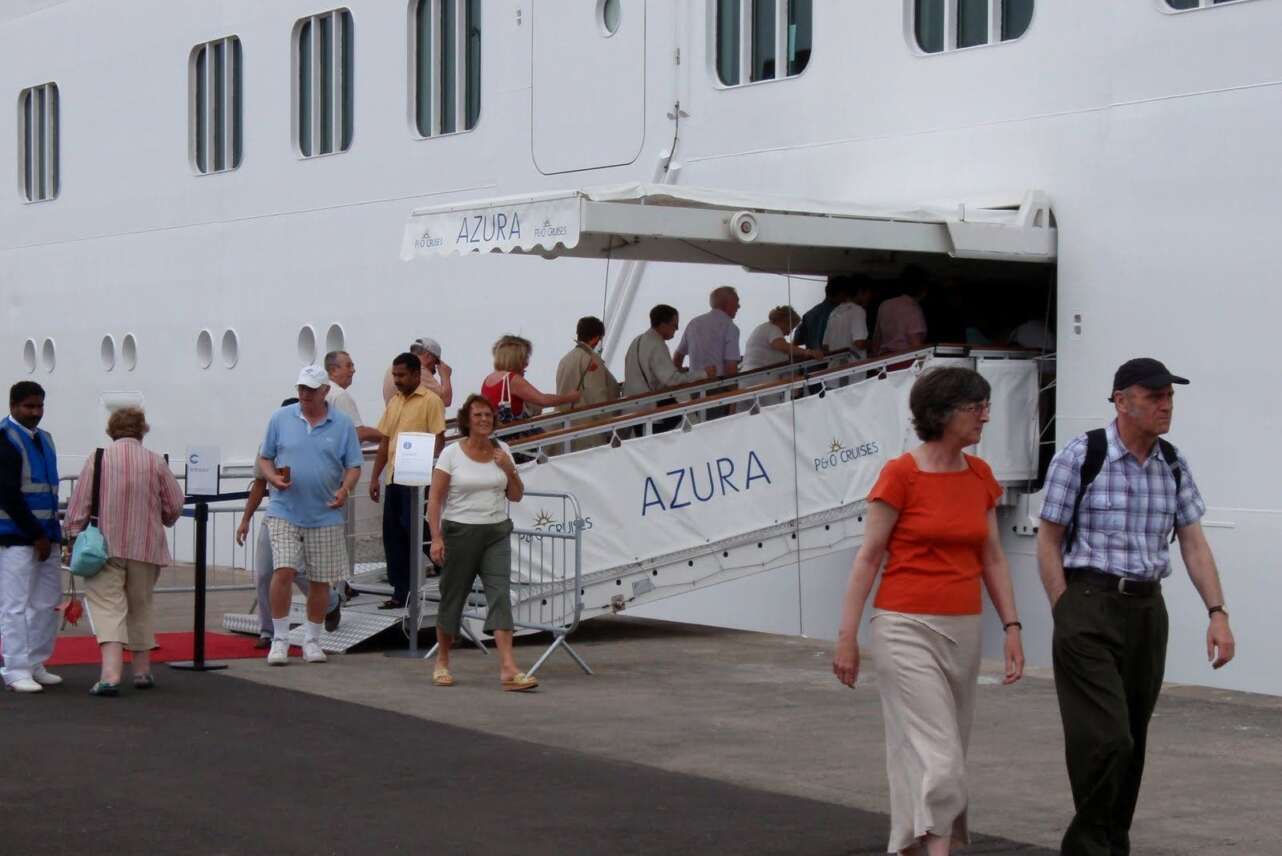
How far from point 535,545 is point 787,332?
3.21 m

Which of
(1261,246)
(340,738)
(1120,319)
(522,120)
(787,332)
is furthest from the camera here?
(522,120)

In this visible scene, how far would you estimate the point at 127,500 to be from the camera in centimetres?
1036

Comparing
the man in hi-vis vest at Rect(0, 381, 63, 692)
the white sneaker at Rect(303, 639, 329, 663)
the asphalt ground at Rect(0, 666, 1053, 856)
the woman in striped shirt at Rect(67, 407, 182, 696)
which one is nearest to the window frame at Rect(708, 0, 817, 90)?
the white sneaker at Rect(303, 639, 329, 663)

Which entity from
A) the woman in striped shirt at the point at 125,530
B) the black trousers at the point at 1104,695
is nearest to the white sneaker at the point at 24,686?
the woman in striped shirt at the point at 125,530

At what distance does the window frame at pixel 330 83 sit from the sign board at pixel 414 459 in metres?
7.56

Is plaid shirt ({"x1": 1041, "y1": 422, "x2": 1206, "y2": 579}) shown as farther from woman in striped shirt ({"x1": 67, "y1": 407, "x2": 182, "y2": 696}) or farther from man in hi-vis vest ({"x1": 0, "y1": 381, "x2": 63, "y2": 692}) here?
man in hi-vis vest ({"x1": 0, "y1": 381, "x2": 63, "y2": 692})

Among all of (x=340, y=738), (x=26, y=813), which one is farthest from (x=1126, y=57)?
(x=26, y=813)

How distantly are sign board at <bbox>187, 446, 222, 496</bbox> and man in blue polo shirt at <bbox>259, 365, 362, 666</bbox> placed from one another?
173 centimetres

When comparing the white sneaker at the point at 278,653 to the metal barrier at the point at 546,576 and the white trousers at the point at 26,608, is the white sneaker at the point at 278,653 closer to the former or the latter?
the metal barrier at the point at 546,576

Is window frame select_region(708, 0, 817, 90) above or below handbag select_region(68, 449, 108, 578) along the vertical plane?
above

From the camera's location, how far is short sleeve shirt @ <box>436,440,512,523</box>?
10680mm

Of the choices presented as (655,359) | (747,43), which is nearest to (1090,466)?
(655,359)

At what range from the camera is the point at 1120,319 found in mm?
12711

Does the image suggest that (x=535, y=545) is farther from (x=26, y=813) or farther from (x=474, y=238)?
(x=26, y=813)
